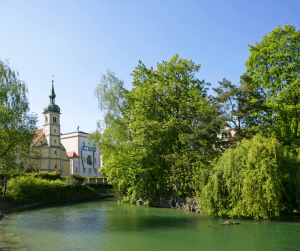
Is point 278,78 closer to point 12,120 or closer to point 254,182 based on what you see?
point 254,182

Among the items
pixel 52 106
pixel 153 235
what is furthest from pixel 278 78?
pixel 52 106

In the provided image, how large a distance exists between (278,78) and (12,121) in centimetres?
1968

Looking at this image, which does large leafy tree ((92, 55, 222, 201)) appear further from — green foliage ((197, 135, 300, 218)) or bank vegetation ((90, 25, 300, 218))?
green foliage ((197, 135, 300, 218))

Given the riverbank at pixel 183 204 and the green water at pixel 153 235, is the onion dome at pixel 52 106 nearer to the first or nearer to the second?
the riverbank at pixel 183 204

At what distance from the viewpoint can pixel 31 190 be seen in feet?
97.1

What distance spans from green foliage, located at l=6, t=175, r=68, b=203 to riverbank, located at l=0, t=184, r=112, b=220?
0.35 meters

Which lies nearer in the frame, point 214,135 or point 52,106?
point 214,135

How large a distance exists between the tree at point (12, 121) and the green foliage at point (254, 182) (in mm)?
12508

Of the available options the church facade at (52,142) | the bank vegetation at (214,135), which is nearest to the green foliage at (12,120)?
the bank vegetation at (214,135)

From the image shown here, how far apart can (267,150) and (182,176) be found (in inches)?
314

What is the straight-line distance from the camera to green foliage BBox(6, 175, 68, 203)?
1051 inches

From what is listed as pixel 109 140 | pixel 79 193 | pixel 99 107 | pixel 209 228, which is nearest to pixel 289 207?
pixel 209 228

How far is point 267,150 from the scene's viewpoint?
16.0m

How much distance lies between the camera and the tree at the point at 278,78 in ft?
68.8
